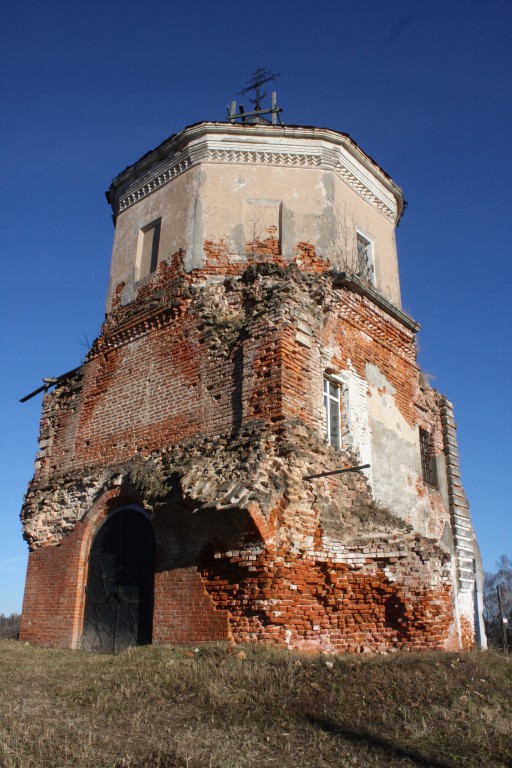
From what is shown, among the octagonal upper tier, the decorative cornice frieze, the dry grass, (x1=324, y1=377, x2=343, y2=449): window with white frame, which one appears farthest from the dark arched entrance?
the decorative cornice frieze

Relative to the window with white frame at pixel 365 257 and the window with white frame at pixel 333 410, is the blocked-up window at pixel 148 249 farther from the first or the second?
the window with white frame at pixel 333 410

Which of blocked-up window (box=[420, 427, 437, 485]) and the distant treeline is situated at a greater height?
blocked-up window (box=[420, 427, 437, 485])

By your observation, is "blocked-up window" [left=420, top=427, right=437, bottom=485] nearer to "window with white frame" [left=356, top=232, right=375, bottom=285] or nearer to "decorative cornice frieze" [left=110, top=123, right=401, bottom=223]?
"window with white frame" [left=356, top=232, right=375, bottom=285]

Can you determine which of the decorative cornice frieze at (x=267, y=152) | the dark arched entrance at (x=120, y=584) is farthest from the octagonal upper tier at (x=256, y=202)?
the dark arched entrance at (x=120, y=584)

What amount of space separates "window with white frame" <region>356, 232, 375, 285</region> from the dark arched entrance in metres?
6.55

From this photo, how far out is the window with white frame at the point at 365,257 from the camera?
12.9m

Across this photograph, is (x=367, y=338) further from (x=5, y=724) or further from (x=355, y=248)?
(x=5, y=724)

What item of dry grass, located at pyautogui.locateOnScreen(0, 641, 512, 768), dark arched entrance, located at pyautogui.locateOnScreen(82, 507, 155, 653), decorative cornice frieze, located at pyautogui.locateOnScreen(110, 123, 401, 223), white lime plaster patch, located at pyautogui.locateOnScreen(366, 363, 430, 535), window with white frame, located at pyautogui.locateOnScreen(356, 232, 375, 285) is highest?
decorative cornice frieze, located at pyautogui.locateOnScreen(110, 123, 401, 223)

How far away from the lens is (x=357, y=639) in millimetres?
8703

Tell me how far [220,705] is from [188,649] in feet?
8.39

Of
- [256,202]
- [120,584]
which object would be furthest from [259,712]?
[256,202]

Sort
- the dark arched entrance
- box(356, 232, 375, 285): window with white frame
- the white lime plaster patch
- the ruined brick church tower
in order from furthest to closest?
box(356, 232, 375, 285): window with white frame, the white lime plaster patch, the dark arched entrance, the ruined brick church tower

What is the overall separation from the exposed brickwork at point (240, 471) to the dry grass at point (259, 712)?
41.8 inches

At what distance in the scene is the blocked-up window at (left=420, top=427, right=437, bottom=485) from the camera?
1341 cm
